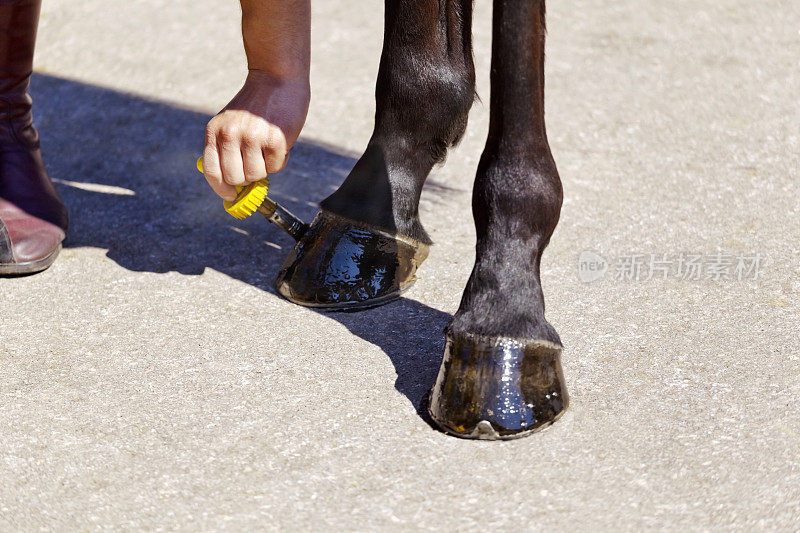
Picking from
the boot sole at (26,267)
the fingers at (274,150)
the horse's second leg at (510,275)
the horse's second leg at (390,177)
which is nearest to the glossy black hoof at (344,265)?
the horse's second leg at (390,177)

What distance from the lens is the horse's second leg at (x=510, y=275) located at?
1320 millimetres

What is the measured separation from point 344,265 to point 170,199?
710 millimetres

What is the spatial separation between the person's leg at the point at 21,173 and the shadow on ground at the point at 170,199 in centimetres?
11

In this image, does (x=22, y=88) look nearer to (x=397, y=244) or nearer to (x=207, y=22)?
(x=397, y=244)

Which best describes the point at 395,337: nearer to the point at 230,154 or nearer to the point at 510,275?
the point at 510,275

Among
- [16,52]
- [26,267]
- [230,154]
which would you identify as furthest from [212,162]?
[16,52]

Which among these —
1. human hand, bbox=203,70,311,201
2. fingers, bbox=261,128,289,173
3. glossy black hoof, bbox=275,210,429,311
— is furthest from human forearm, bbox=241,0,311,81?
glossy black hoof, bbox=275,210,429,311

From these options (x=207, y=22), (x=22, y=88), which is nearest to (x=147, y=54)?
(x=207, y=22)

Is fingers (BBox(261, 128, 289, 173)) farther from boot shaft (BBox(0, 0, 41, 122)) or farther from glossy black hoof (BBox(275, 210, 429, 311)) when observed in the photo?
boot shaft (BBox(0, 0, 41, 122))

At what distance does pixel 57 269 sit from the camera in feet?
6.25

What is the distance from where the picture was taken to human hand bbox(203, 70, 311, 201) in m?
1.52

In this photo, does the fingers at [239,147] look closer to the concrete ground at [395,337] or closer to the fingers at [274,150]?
the fingers at [274,150]

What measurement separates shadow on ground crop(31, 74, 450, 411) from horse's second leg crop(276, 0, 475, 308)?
0.07 m

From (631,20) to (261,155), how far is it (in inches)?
90.8
